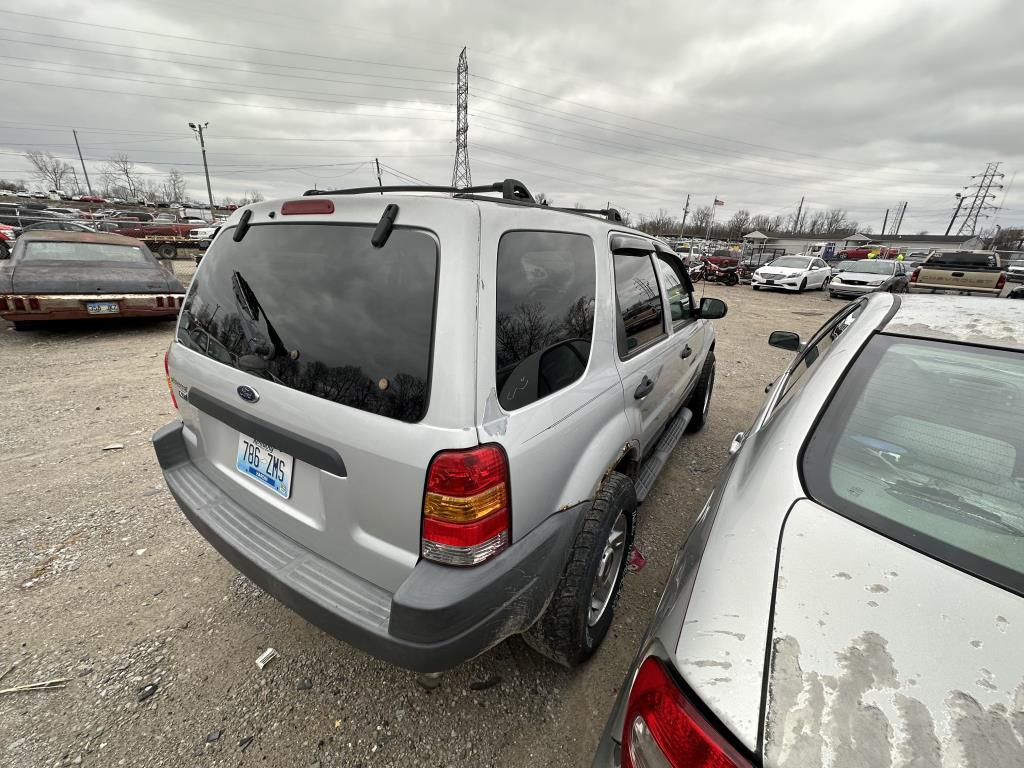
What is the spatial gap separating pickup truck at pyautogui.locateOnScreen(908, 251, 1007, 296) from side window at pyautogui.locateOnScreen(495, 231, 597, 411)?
15531 mm

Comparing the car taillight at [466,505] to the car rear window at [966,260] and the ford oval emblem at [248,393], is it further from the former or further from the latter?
the car rear window at [966,260]

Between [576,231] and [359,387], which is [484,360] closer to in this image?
[359,387]

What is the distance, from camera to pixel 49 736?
1.61m

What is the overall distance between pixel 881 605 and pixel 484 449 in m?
0.98

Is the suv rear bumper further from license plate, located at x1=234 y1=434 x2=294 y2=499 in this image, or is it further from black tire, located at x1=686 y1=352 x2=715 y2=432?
black tire, located at x1=686 y1=352 x2=715 y2=432

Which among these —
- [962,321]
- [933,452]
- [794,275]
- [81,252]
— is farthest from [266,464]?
[794,275]

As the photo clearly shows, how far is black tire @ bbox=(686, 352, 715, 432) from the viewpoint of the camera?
405 centimetres

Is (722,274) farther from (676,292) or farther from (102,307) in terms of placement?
(102,307)

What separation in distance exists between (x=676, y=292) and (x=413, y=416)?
2.70 meters

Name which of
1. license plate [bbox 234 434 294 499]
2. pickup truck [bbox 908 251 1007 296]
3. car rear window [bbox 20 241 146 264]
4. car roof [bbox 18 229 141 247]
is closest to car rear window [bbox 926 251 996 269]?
pickup truck [bbox 908 251 1007 296]

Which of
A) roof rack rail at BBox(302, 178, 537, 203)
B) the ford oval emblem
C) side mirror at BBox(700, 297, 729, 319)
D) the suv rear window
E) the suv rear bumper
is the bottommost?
the suv rear bumper

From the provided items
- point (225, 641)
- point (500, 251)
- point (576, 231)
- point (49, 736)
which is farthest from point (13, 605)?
point (576, 231)

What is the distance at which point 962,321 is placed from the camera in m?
1.74

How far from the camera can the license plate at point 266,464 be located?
1570 mm
